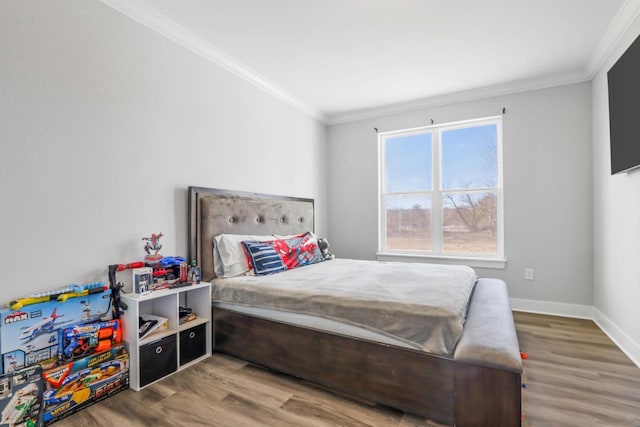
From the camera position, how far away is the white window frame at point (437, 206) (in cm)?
353

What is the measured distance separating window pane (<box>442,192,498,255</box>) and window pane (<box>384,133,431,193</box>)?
0.40 metres

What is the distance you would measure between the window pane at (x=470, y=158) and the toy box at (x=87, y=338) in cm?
360

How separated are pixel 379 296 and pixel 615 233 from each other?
2282 millimetres

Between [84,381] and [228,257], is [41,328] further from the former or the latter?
[228,257]

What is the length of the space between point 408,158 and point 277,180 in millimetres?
1815

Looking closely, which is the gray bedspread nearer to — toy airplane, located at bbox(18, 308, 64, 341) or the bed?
the bed

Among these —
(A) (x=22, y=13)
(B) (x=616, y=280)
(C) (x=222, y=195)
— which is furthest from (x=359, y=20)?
(B) (x=616, y=280)

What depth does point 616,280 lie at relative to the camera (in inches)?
101

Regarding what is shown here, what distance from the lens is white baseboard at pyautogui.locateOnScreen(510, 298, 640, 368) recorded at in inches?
92.6

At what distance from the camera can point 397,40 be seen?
2.53m

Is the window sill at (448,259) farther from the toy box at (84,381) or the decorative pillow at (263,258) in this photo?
the toy box at (84,381)

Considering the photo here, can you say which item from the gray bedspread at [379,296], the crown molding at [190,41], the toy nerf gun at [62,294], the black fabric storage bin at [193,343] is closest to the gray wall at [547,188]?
the gray bedspread at [379,296]

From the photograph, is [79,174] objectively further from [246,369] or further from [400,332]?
[400,332]

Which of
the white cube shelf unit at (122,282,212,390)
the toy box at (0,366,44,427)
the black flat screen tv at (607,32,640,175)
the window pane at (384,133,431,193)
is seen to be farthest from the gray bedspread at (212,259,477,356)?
the window pane at (384,133,431,193)
